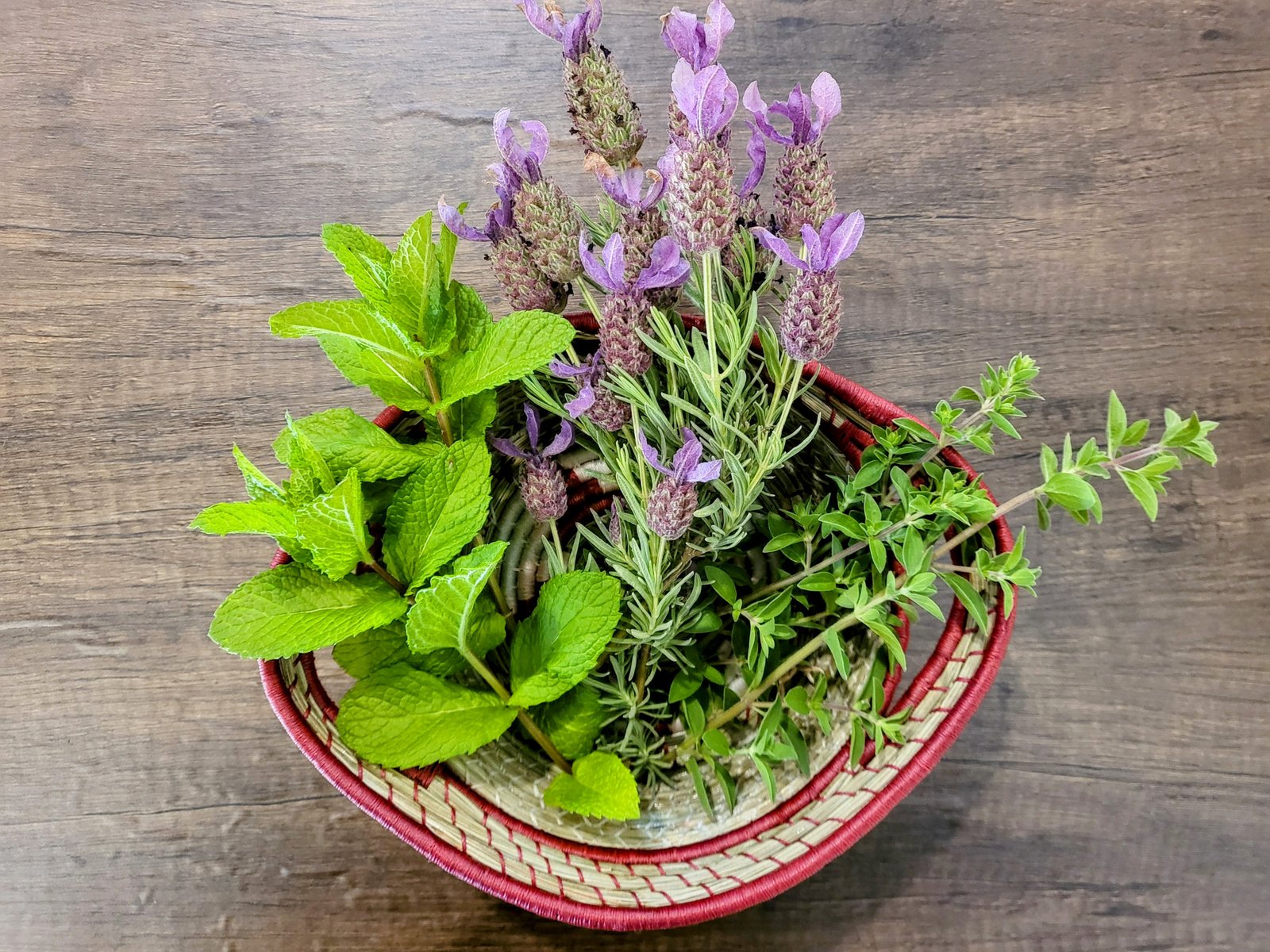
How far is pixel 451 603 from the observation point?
0.46 metres

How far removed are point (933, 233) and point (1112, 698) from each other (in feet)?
1.42

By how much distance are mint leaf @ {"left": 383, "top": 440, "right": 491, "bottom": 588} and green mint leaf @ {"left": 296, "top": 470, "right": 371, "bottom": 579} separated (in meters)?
→ 0.04

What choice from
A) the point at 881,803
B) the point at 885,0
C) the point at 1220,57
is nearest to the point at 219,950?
the point at 881,803

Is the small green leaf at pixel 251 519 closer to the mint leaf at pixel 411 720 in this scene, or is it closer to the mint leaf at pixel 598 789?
the mint leaf at pixel 411 720

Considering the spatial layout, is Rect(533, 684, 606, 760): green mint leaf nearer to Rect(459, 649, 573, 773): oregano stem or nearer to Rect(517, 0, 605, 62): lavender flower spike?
Rect(459, 649, 573, 773): oregano stem

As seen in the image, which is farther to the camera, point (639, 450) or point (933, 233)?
point (933, 233)

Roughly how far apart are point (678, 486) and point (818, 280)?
0.13 m

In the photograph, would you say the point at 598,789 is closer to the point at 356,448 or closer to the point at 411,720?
the point at 411,720

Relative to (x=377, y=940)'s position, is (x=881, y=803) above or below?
above

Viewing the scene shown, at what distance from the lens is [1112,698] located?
28.5 inches

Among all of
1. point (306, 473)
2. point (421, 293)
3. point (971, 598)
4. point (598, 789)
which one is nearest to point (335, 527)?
point (306, 473)

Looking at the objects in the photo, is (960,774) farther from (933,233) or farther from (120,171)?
(120,171)

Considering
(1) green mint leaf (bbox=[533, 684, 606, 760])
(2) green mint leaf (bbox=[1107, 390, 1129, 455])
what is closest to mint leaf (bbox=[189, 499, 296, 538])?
(1) green mint leaf (bbox=[533, 684, 606, 760])

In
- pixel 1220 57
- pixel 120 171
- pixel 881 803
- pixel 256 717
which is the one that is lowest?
pixel 256 717
